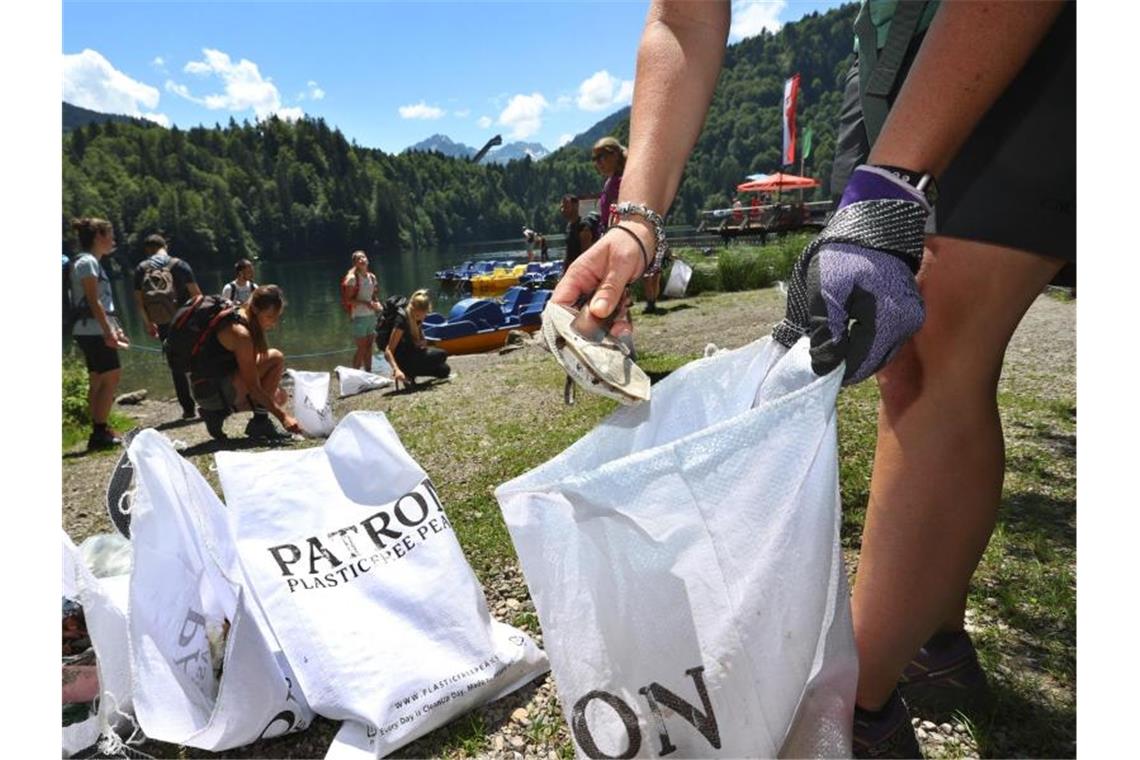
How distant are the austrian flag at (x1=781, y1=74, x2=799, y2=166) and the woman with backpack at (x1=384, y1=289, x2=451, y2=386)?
60.2 ft

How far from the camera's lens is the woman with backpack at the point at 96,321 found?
5527 mm

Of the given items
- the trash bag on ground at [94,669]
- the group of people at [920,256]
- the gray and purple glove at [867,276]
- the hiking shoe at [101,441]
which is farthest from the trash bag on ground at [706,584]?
the hiking shoe at [101,441]

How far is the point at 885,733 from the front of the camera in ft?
4.23

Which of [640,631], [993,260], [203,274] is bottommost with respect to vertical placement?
[203,274]

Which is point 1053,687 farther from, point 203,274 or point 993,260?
point 203,274

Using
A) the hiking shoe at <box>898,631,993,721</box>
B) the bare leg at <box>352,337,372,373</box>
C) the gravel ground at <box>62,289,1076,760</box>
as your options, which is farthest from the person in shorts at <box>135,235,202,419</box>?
the hiking shoe at <box>898,631,993,721</box>

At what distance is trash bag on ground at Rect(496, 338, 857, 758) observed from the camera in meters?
1.03

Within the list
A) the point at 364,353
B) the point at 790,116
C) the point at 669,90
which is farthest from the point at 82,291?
the point at 790,116

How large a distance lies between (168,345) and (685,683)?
5.93 metres

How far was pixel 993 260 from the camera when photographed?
113 centimetres

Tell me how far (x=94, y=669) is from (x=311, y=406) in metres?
4.00

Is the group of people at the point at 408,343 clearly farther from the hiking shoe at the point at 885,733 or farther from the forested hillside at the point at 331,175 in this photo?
the forested hillside at the point at 331,175

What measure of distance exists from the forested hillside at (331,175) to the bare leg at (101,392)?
68.7 m

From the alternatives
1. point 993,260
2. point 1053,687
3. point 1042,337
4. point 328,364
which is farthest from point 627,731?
point 328,364
